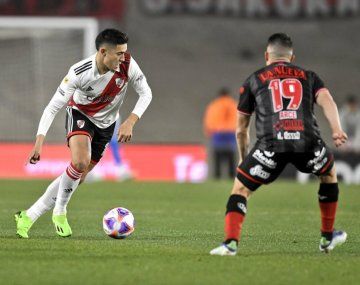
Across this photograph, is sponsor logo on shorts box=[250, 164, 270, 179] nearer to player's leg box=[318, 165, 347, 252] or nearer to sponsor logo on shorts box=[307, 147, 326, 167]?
sponsor logo on shorts box=[307, 147, 326, 167]

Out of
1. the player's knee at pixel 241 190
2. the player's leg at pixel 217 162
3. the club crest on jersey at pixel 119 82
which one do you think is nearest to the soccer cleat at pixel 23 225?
the club crest on jersey at pixel 119 82

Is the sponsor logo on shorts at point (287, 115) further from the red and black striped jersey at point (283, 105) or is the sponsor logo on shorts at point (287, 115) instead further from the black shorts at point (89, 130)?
the black shorts at point (89, 130)

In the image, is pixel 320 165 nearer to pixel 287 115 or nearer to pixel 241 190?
pixel 287 115

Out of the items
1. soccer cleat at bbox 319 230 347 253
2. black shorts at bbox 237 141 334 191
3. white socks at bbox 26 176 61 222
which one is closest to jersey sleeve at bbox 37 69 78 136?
white socks at bbox 26 176 61 222

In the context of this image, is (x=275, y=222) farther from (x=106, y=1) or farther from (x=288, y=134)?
(x=106, y=1)

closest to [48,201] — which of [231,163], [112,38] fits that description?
[112,38]

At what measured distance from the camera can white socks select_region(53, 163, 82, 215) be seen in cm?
930

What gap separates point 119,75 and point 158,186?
9544 mm

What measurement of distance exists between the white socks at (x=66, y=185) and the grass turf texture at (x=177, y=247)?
30 centimetres

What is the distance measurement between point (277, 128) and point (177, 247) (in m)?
1.57

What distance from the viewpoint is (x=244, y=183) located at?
7629mm

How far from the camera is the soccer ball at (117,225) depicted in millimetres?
9180

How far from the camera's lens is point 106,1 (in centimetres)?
2811

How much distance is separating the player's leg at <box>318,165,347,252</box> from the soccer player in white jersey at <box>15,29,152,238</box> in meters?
1.93
